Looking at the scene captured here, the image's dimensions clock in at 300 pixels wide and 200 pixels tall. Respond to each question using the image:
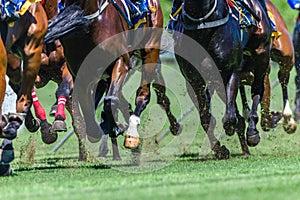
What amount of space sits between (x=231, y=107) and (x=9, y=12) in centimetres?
301

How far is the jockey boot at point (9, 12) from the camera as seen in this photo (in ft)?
29.6

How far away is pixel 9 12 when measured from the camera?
9031 millimetres

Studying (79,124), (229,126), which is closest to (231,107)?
(229,126)

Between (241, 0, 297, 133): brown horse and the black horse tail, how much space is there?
140 inches

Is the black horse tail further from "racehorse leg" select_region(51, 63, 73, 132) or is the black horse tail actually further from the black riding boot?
"racehorse leg" select_region(51, 63, 73, 132)

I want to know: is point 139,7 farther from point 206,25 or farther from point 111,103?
point 111,103

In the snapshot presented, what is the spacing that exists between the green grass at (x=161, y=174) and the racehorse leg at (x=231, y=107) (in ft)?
1.31

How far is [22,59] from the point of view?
957 cm

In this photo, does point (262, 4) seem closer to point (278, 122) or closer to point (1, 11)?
point (278, 122)

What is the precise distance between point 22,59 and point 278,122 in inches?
213

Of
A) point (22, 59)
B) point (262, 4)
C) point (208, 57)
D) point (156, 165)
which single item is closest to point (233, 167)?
point (156, 165)

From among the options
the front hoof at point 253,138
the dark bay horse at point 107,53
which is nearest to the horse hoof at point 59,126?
the dark bay horse at point 107,53

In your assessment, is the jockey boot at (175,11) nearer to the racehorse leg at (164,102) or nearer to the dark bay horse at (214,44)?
the dark bay horse at (214,44)

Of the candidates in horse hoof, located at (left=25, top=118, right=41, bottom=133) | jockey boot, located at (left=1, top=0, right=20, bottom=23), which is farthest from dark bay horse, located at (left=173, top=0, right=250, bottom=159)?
jockey boot, located at (left=1, top=0, right=20, bottom=23)
